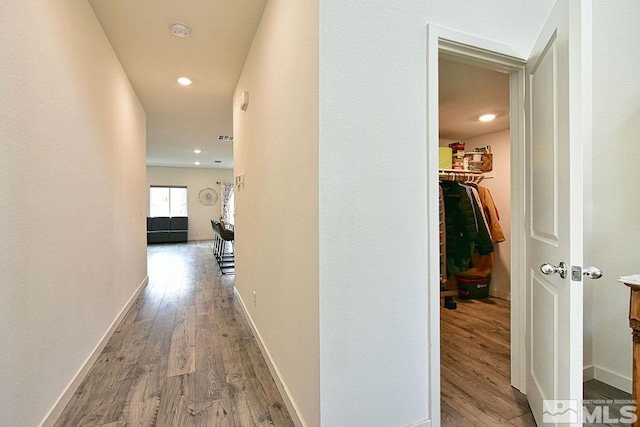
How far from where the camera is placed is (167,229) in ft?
31.2

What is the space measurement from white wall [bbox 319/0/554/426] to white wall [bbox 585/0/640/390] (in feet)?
4.12

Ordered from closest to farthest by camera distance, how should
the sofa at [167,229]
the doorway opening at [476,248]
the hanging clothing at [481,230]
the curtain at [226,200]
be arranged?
the doorway opening at [476,248] < the hanging clothing at [481,230] < the sofa at [167,229] < the curtain at [226,200]

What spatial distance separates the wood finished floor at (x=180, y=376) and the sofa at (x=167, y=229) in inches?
266

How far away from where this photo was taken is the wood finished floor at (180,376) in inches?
61.1

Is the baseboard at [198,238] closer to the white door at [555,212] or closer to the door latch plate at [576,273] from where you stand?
the white door at [555,212]

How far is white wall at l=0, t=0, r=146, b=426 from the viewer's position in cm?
124

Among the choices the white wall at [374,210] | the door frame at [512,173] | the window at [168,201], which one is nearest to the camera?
the white wall at [374,210]

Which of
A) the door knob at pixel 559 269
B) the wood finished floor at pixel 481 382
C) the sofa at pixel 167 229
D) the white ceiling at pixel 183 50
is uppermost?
the white ceiling at pixel 183 50

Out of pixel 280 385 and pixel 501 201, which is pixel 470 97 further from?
pixel 280 385

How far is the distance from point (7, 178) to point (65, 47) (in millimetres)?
1026

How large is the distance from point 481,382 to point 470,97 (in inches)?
94.1

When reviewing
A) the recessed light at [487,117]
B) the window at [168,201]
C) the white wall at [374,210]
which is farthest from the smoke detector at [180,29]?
the window at [168,201]

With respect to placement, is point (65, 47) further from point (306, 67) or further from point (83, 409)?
point (83, 409)

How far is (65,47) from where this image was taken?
5.73 feet
